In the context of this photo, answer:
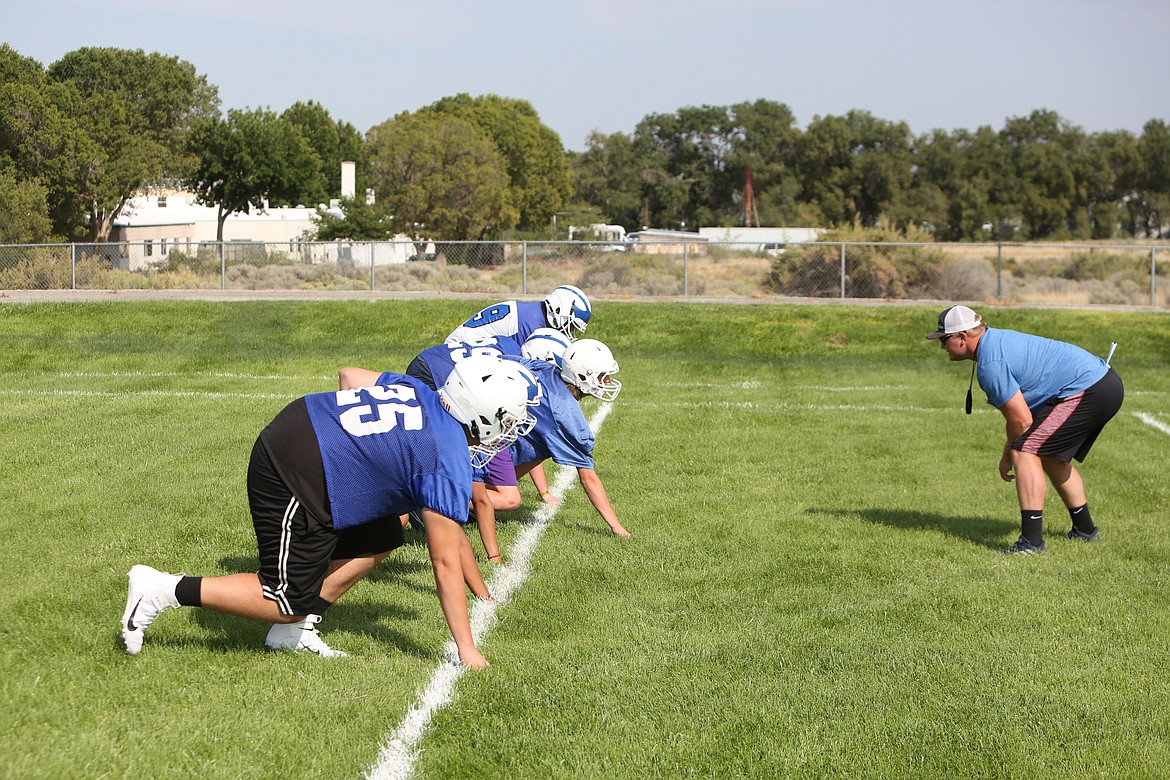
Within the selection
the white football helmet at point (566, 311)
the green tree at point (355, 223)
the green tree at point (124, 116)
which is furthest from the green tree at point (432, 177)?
the white football helmet at point (566, 311)

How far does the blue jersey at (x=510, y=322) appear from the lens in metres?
8.27

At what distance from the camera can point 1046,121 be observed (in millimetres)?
94000

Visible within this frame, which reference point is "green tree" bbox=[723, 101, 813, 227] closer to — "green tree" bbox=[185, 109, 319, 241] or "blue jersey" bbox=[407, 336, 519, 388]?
"green tree" bbox=[185, 109, 319, 241]

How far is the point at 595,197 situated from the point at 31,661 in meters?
107

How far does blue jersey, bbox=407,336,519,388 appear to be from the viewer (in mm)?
7402

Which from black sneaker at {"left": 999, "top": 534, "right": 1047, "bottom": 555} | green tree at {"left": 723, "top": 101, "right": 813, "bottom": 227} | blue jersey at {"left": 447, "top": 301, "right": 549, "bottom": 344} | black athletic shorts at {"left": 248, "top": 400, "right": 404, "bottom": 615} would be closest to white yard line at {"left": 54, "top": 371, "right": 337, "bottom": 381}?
blue jersey at {"left": 447, "top": 301, "right": 549, "bottom": 344}

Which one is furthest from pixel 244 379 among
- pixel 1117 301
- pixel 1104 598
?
pixel 1117 301

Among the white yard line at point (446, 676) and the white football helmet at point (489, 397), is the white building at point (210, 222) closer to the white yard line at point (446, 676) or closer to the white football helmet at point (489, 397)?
the white yard line at point (446, 676)

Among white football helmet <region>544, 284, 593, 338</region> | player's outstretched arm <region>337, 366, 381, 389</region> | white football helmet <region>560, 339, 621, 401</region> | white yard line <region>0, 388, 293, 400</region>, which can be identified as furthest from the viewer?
white yard line <region>0, 388, 293, 400</region>

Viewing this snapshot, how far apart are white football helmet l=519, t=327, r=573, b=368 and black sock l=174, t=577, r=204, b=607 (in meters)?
2.96

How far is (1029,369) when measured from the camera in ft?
25.5

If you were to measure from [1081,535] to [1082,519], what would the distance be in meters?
0.12

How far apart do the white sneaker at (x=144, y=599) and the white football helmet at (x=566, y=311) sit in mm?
3824

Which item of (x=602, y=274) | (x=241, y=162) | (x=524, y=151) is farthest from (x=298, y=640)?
(x=524, y=151)
